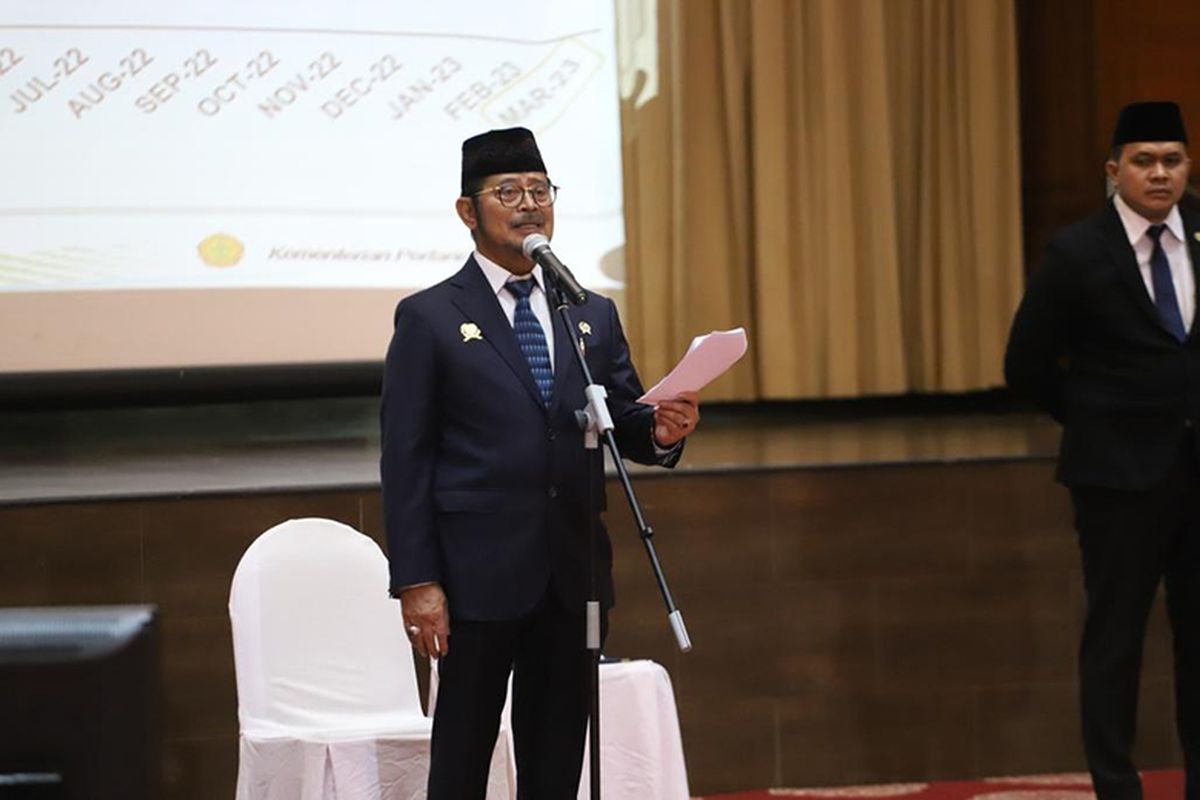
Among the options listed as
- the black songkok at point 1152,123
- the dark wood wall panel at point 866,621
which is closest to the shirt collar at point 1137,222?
the black songkok at point 1152,123

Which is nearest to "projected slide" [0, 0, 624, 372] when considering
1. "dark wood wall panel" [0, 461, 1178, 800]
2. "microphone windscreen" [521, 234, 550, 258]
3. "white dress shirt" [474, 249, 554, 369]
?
"dark wood wall panel" [0, 461, 1178, 800]

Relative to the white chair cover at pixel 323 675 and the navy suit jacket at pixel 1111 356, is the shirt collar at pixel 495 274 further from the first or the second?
the navy suit jacket at pixel 1111 356

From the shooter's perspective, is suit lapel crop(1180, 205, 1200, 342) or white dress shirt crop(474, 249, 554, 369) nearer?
white dress shirt crop(474, 249, 554, 369)

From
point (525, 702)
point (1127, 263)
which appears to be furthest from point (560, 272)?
point (1127, 263)

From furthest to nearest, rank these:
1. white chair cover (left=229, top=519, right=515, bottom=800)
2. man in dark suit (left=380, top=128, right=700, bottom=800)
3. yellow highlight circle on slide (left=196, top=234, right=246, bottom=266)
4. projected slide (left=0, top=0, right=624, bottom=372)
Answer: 1. yellow highlight circle on slide (left=196, top=234, right=246, bottom=266)
2. projected slide (left=0, top=0, right=624, bottom=372)
3. white chair cover (left=229, top=519, right=515, bottom=800)
4. man in dark suit (left=380, top=128, right=700, bottom=800)

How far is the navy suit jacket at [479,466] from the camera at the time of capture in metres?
2.84

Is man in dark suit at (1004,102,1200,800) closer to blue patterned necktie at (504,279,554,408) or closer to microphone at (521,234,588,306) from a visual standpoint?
blue patterned necktie at (504,279,554,408)

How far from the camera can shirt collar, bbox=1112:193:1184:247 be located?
3638 millimetres

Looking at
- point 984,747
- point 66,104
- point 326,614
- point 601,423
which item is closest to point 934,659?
point 984,747

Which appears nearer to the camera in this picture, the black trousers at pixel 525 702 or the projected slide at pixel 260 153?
the black trousers at pixel 525 702

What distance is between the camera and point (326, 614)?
359 centimetres

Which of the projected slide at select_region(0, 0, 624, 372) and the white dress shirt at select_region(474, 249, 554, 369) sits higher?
the projected slide at select_region(0, 0, 624, 372)

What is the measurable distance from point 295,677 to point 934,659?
171cm

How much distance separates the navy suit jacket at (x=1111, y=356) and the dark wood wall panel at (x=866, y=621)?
0.73 metres
